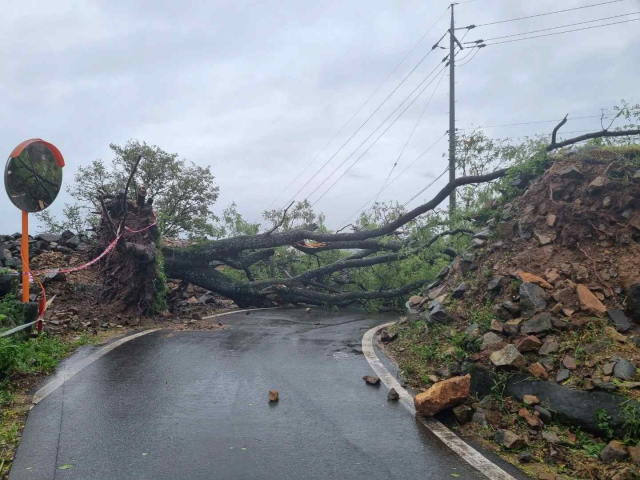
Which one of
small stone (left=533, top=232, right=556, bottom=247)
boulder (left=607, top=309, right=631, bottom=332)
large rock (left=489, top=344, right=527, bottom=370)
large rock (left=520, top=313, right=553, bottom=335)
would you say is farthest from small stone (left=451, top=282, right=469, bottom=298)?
boulder (left=607, top=309, right=631, bottom=332)

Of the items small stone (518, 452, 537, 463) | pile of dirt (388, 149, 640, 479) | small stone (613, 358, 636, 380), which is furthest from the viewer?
small stone (613, 358, 636, 380)

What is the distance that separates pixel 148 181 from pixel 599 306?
66.5 feet

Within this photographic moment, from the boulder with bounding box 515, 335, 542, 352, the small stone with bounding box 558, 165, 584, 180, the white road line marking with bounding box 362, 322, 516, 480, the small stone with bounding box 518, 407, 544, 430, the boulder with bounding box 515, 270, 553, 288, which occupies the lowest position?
the white road line marking with bounding box 362, 322, 516, 480

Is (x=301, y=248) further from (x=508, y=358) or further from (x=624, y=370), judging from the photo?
(x=624, y=370)

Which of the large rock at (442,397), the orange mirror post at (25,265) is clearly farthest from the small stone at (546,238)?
the orange mirror post at (25,265)

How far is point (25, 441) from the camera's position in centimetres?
400

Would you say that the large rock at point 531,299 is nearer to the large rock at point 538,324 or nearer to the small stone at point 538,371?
the large rock at point 538,324

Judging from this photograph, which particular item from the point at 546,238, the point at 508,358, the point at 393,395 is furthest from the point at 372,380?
the point at 546,238

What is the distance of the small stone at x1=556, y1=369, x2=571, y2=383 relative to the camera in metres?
4.71

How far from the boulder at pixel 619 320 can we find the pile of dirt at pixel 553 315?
11 mm

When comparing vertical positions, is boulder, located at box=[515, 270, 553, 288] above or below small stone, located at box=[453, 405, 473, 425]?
above

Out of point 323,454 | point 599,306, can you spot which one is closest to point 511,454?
point 323,454

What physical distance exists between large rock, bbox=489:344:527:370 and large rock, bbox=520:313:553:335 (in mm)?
396

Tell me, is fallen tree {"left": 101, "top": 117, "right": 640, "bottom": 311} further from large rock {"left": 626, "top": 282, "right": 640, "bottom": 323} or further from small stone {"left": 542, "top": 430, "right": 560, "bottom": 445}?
small stone {"left": 542, "top": 430, "right": 560, "bottom": 445}
